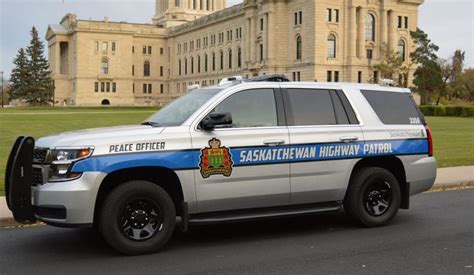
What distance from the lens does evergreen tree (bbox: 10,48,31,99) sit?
120188 millimetres

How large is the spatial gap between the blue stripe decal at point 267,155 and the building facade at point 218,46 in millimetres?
86070

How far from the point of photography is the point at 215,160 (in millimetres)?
7086

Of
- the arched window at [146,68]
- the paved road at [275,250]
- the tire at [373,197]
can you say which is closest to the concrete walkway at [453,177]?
the paved road at [275,250]

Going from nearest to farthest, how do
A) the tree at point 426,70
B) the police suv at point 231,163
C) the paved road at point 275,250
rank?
the paved road at point 275,250
the police suv at point 231,163
the tree at point 426,70

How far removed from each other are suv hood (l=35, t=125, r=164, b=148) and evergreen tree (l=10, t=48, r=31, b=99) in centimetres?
12014

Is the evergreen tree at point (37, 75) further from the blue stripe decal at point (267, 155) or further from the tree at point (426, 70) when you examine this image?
the blue stripe decal at point (267, 155)

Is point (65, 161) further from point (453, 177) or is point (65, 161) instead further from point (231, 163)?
point (453, 177)

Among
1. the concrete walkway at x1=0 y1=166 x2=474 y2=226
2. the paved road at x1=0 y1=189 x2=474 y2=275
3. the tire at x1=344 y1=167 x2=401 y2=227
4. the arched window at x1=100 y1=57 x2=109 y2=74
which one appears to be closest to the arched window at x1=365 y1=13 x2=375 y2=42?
the arched window at x1=100 y1=57 x2=109 y2=74

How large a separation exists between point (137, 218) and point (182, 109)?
1607mm

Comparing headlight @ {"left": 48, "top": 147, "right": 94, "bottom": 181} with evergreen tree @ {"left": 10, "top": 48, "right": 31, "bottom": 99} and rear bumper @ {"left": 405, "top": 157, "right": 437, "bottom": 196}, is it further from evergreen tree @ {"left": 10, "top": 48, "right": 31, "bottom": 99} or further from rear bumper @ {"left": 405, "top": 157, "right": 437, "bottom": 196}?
evergreen tree @ {"left": 10, "top": 48, "right": 31, "bottom": 99}

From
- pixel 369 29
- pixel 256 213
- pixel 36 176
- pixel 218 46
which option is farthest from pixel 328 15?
pixel 36 176

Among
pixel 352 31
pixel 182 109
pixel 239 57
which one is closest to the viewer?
pixel 182 109

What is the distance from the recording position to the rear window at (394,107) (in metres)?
Answer: 8.64

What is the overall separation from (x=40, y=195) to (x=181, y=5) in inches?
6246
